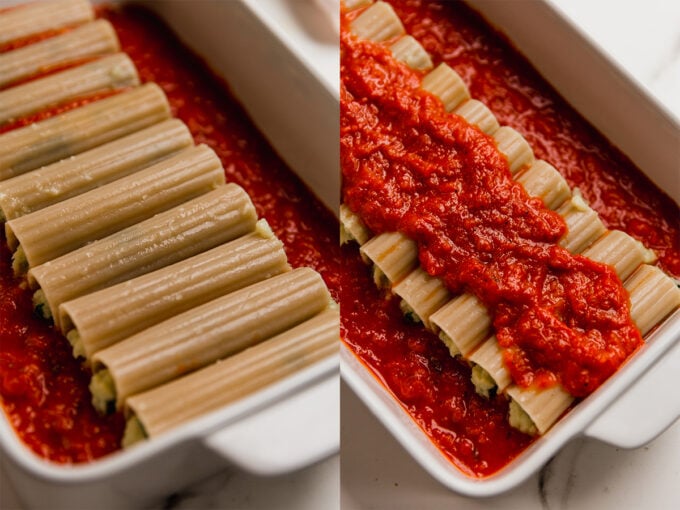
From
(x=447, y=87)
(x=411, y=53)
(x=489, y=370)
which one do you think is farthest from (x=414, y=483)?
(x=411, y=53)

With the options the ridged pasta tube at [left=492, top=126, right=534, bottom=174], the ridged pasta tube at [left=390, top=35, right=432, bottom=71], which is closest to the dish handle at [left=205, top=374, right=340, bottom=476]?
the ridged pasta tube at [left=492, top=126, right=534, bottom=174]

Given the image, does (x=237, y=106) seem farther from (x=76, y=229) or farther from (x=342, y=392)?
(x=342, y=392)

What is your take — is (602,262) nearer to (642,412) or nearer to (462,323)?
(462,323)

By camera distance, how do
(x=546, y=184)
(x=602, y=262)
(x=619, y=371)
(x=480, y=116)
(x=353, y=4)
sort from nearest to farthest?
1. (x=619, y=371)
2. (x=602, y=262)
3. (x=546, y=184)
4. (x=480, y=116)
5. (x=353, y=4)

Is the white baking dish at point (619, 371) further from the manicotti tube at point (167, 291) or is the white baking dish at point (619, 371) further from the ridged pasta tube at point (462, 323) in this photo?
the manicotti tube at point (167, 291)

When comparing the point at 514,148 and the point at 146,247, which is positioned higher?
the point at 514,148

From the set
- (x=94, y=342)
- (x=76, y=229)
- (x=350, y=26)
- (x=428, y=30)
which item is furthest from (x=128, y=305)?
(x=428, y=30)

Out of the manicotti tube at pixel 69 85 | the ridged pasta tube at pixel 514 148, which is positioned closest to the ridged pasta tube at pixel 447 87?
the ridged pasta tube at pixel 514 148
